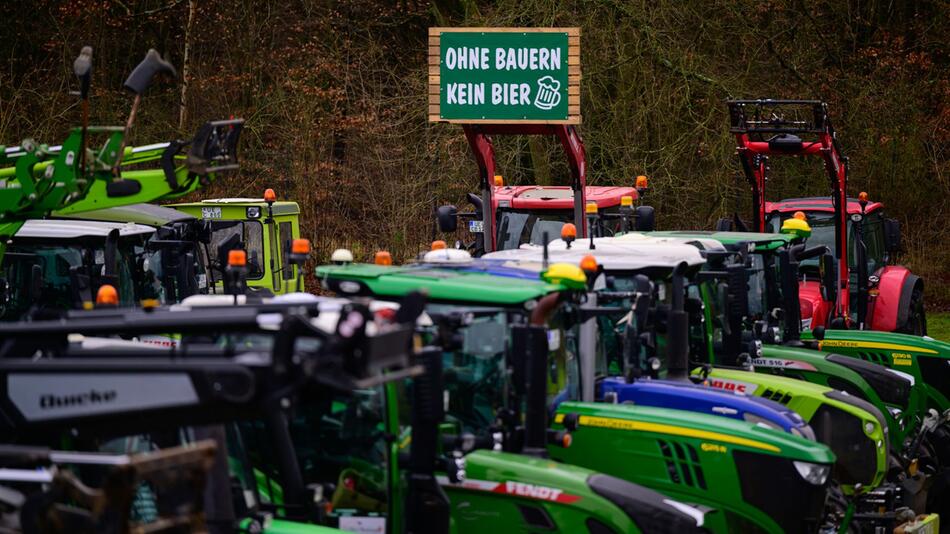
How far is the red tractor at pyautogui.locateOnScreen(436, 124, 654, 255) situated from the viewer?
1598cm

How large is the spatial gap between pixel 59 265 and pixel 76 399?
914 cm

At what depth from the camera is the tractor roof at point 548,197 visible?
60.2 feet

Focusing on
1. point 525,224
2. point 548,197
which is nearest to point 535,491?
point 525,224

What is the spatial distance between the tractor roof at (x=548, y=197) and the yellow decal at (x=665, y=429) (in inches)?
366

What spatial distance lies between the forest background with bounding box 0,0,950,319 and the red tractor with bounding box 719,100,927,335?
6.00 metres

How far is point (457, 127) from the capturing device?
2517 cm

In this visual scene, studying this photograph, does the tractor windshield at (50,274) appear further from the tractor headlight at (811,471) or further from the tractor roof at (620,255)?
the tractor headlight at (811,471)

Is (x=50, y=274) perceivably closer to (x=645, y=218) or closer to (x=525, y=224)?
(x=525, y=224)

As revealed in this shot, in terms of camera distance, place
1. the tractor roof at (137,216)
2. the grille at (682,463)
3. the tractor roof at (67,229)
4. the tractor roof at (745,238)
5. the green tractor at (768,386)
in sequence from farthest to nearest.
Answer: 1. the tractor roof at (137,216)
2. the tractor roof at (67,229)
3. the tractor roof at (745,238)
4. the green tractor at (768,386)
5. the grille at (682,463)

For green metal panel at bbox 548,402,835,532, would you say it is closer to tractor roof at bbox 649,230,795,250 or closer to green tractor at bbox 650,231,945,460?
green tractor at bbox 650,231,945,460

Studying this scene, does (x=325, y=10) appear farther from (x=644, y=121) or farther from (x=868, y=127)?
(x=868, y=127)

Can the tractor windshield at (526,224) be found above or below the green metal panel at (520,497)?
above

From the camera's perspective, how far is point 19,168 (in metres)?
10.6

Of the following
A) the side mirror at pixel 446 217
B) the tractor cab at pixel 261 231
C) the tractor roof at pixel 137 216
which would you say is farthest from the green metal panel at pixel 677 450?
the tractor cab at pixel 261 231
